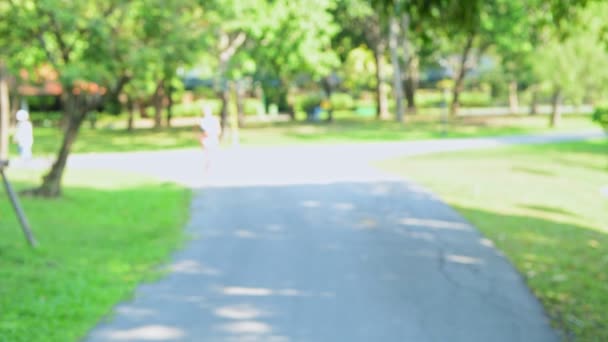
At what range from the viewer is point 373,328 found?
6859 mm

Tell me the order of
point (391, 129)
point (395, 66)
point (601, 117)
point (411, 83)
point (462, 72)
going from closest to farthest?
1. point (601, 117)
2. point (391, 129)
3. point (395, 66)
4. point (462, 72)
5. point (411, 83)

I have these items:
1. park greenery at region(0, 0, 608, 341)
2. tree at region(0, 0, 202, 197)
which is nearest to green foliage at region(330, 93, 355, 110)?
park greenery at region(0, 0, 608, 341)

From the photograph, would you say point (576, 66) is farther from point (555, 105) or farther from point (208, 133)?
point (208, 133)

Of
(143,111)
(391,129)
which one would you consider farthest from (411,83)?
(143,111)

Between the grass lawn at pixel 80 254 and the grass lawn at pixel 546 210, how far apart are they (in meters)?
4.58

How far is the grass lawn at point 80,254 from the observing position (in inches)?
289

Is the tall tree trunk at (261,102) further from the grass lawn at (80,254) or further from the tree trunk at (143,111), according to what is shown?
the grass lawn at (80,254)

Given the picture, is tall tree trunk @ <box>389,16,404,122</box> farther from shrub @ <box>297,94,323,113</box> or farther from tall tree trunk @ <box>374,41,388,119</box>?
shrub @ <box>297,94,323,113</box>

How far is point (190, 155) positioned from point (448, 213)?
1435 centimetres

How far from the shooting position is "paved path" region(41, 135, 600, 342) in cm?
688

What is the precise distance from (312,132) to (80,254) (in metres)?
25.9

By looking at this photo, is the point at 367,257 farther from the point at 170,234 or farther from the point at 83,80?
the point at 83,80

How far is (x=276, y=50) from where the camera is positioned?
3128cm

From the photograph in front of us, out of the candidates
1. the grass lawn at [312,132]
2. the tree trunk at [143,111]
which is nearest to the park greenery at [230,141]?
the grass lawn at [312,132]
